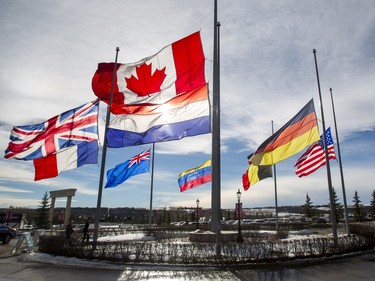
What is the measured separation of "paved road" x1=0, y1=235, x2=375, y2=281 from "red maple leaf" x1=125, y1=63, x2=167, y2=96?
817 centimetres

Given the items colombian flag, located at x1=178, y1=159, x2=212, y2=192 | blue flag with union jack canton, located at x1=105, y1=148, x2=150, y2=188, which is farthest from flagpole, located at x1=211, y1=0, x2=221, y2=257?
colombian flag, located at x1=178, y1=159, x2=212, y2=192

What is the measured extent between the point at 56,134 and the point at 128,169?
37.7 ft

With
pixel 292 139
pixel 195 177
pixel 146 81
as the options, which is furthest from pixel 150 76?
pixel 195 177

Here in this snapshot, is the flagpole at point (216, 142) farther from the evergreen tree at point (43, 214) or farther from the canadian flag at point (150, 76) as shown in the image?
the evergreen tree at point (43, 214)

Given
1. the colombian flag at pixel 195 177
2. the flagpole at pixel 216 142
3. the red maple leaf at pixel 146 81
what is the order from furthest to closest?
1. the colombian flag at pixel 195 177
2. the red maple leaf at pixel 146 81
3. the flagpole at pixel 216 142

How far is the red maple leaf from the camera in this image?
16031 millimetres

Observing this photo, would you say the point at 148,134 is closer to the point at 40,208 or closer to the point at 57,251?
the point at 57,251

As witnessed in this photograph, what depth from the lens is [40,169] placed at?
57.0ft

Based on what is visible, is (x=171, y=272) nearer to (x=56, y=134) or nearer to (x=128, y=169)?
(x=56, y=134)

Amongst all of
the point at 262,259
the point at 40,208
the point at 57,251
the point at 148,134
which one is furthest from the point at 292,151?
the point at 40,208

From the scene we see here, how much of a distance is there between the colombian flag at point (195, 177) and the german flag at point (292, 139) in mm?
17184

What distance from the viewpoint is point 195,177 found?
115ft

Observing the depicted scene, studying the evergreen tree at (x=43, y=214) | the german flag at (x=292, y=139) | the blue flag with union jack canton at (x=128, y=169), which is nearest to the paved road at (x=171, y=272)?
the german flag at (x=292, y=139)

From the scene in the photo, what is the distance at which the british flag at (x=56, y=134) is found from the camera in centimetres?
1681
